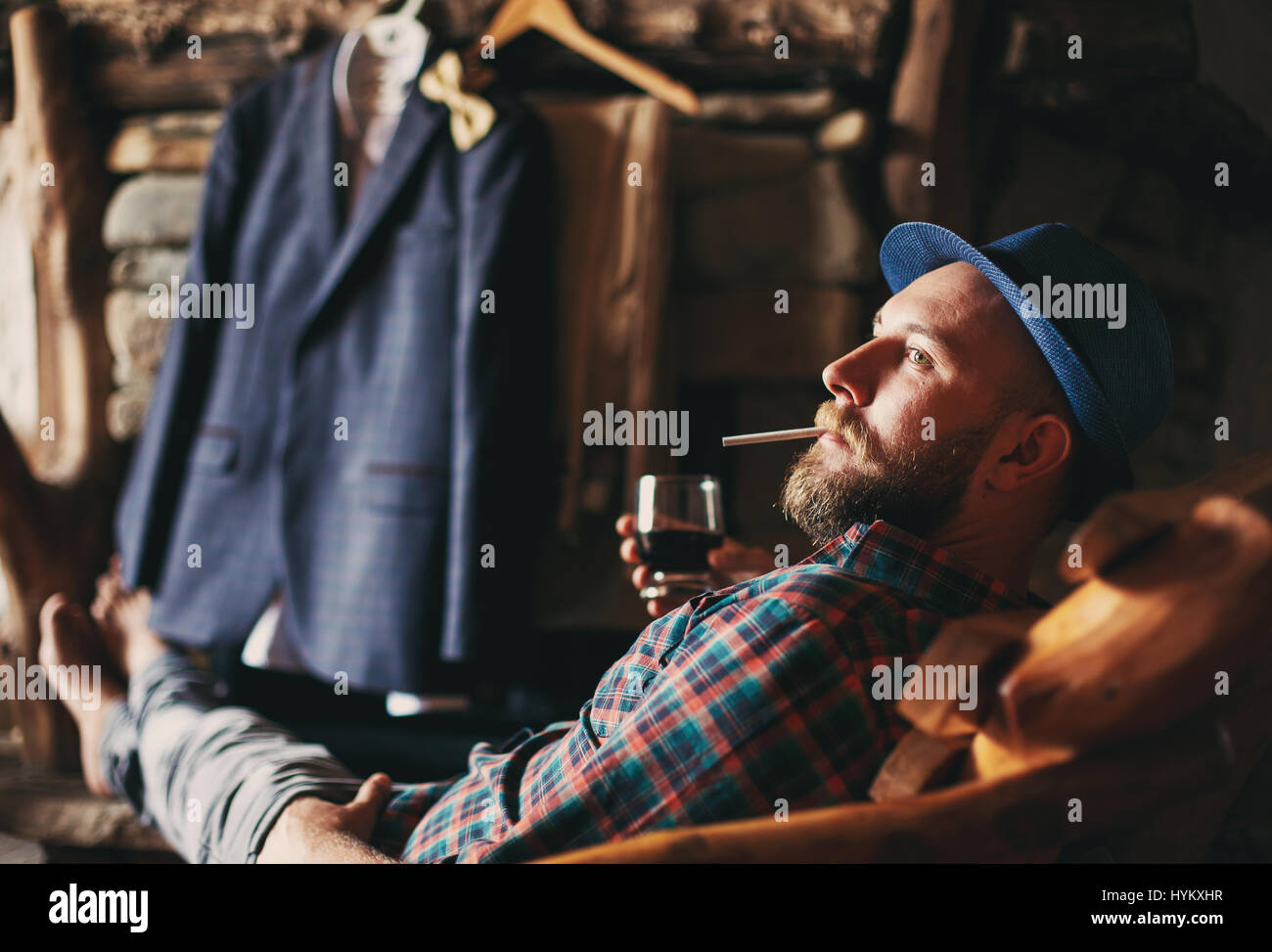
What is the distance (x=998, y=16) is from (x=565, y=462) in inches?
51.2

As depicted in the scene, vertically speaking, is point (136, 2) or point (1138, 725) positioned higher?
point (136, 2)

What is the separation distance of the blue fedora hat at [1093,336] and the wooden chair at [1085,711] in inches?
10.3

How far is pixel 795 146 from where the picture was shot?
2010mm

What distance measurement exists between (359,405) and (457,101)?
0.67 meters

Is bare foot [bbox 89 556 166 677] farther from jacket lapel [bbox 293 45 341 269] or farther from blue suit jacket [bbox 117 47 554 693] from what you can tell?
jacket lapel [bbox 293 45 341 269]

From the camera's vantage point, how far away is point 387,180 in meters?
1.93

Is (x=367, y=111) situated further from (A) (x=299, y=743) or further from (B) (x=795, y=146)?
(A) (x=299, y=743)

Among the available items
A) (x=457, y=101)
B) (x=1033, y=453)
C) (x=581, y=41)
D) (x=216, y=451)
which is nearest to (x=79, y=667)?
(x=216, y=451)

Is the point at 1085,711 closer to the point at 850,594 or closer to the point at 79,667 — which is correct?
the point at 850,594

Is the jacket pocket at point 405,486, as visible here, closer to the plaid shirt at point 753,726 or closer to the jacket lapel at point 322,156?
the jacket lapel at point 322,156

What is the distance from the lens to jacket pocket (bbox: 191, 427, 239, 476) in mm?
2025

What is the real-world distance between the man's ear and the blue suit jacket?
1058 millimetres

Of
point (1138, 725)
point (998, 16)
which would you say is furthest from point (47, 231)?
point (1138, 725)

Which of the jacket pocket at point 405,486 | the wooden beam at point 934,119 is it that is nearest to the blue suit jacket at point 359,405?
the jacket pocket at point 405,486
